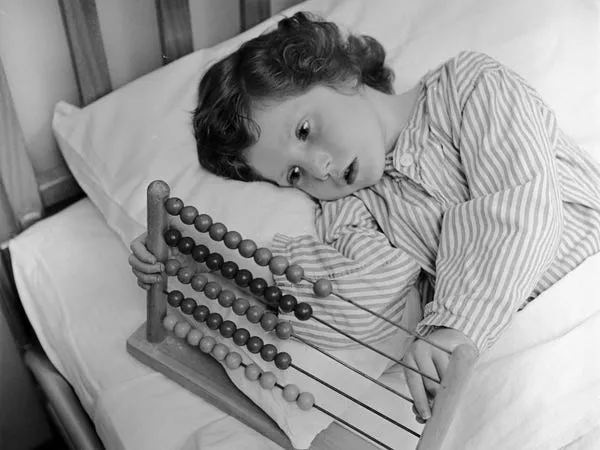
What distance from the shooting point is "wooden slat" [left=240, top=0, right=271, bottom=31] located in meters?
1.25

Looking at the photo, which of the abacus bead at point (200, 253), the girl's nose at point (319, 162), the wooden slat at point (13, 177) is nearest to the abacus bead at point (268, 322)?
the abacus bead at point (200, 253)

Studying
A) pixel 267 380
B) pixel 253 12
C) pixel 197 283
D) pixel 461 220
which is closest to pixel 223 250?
pixel 197 283

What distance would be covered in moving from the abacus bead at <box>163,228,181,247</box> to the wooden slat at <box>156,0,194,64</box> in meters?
0.42

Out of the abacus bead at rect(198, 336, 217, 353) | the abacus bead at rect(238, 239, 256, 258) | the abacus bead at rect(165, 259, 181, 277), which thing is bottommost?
the abacus bead at rect(198, 336, 217, 353)

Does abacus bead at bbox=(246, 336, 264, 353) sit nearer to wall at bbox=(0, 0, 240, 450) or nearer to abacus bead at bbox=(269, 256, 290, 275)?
abacus bead at bbox=(269, 256, 290, 275)

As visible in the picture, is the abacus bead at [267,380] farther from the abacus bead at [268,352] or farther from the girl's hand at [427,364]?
the girl's hand at [427,364]

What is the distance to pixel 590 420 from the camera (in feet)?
2.62

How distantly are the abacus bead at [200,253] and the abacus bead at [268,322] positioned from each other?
101 mm

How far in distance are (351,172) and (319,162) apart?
5 centimetres

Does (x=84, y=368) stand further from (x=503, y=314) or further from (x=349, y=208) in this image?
(x=503, y=314)

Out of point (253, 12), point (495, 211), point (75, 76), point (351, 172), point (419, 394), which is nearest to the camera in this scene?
point (419, 394)

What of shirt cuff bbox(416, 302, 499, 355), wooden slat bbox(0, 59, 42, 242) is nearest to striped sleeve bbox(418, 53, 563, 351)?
shirt cuff bbox(416, 302, 499, 355)

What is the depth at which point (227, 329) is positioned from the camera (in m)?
0.87

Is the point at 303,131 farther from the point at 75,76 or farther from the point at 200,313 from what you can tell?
the point at 75,76
